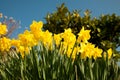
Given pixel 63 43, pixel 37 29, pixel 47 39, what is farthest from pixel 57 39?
pixel 37 29

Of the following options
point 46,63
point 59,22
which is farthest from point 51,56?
point 59,22

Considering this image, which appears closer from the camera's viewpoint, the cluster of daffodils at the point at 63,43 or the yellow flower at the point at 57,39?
the cluster of daffodils at the point at 63,43

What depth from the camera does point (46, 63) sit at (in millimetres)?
3570

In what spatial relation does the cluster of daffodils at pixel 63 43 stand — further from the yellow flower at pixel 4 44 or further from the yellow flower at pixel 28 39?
the yellow flower at pixel 4 44

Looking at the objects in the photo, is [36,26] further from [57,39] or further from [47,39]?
[57,39]

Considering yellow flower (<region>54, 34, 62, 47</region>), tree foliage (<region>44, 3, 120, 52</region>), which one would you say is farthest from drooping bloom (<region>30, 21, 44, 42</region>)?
tree foliage (<region>44, 3, 120, 52</region>)

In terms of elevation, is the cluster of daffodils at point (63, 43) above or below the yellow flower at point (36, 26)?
below

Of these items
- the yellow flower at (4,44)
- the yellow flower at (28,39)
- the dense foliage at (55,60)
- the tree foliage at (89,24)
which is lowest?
the dense foliage at (55,60)

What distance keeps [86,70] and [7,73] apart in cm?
96

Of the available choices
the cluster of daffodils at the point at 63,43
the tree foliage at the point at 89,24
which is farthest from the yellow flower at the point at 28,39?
the tree foliage at the point at 89,24

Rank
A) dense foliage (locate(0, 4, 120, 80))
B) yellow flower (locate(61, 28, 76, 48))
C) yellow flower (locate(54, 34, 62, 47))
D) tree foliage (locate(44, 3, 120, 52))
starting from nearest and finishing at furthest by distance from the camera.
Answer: dense foliage (locate(0, 4, 120, 80)) < yellow flower (locate(61, 28, 76, 48)) < yellow flower (locate(54, 34, 62, 47)) < tree foliage (locate(44, 3, 120, 52))

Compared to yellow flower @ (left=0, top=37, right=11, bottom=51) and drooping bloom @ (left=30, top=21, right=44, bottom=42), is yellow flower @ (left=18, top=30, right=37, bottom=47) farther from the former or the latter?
yellow flower @ (left=0, top=37, right=11, bottom=51)

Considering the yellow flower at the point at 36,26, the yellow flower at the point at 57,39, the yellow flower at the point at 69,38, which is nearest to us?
the yellow flower at the point at 36,26

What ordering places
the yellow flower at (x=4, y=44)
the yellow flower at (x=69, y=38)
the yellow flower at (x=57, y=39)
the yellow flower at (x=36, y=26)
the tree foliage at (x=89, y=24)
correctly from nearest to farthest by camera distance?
1. the yellow flower at (x=36, y=26)
2. the yellow flower at (x=69, y=38)
3. the yellow flower at (x=57, y=39)
4. the yellow flower at (x=4, y=44)
5. the tree foliage at (x=89, y=24)
